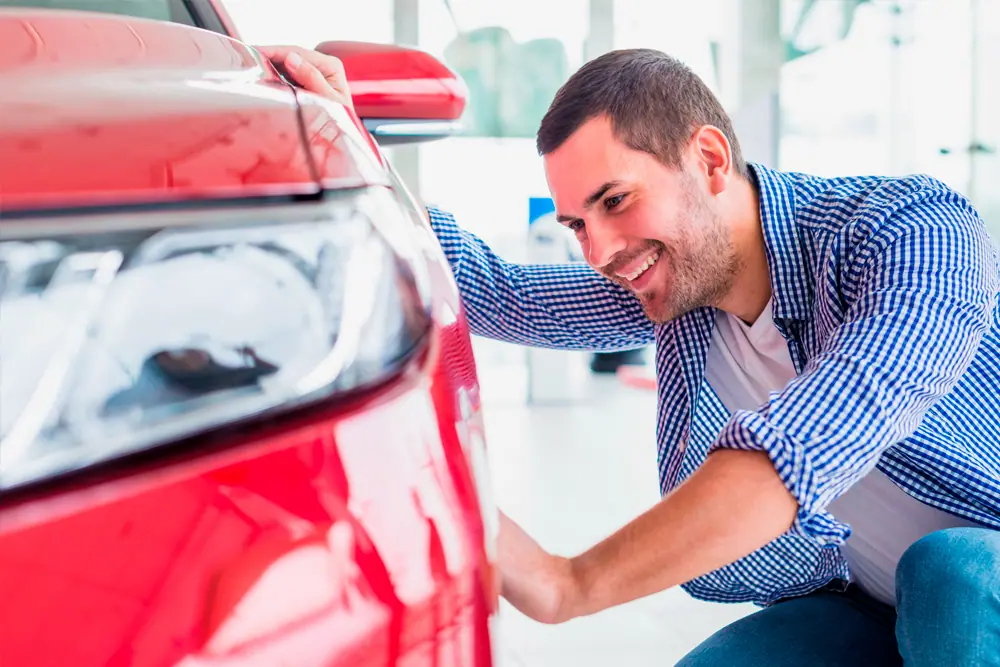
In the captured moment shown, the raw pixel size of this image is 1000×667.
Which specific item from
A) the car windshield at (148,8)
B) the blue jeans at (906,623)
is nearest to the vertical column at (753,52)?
the blue jeans at (906,623)

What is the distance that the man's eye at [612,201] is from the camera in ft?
4.51

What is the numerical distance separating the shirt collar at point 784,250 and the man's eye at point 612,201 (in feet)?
0.72

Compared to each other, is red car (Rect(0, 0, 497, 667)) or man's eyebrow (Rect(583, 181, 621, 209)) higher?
red car (Rect(0, 0, 497, 667))

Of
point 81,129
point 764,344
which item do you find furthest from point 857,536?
point 81,129

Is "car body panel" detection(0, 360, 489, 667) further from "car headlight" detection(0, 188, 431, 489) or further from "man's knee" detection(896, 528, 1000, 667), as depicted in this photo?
"man's knee" detection(896, 528, 1000, 667)

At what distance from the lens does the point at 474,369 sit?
606mm

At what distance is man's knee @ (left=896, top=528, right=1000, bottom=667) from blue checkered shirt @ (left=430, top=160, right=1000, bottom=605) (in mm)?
130

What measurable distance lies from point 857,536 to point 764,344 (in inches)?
12.5

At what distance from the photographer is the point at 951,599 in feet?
→ 3.40

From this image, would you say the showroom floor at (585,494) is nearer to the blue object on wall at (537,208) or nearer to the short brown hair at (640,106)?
the short brown hair at (640,106)

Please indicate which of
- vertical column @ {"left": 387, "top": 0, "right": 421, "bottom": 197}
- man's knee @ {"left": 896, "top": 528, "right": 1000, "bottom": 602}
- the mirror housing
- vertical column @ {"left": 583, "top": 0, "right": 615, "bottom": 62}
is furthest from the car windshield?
vertical column @ {"left": 583, "top": 0, "right": 615, "bottom": 62}

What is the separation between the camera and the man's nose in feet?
4.50

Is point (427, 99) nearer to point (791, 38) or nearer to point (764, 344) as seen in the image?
point (764, 344)

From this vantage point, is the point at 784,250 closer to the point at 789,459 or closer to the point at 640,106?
the point at 640,106
